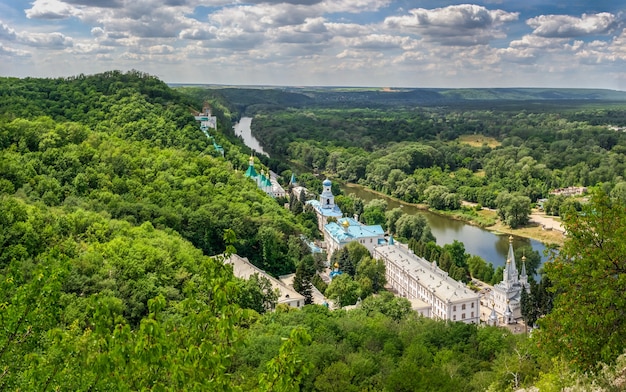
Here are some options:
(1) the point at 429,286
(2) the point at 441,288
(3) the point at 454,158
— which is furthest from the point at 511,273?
(3) the point at 454,158

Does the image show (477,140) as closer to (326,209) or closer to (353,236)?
(326,209)

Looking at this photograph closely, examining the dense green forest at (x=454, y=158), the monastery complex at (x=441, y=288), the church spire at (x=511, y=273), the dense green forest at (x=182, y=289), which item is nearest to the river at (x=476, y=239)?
the dense green forest at (x=454, y=158)

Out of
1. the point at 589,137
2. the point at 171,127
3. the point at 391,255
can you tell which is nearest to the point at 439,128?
the point at 589,137

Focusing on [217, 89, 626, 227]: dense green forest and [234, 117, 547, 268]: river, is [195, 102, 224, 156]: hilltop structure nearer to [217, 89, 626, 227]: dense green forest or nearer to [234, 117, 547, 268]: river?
[217, 89, 626, 227]: dense green forest

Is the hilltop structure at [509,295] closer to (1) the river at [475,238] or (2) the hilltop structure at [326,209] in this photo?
(1) the river at [475,238]

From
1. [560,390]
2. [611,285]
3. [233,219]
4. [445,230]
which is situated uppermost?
[611,285]

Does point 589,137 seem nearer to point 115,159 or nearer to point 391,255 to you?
point 391,255
